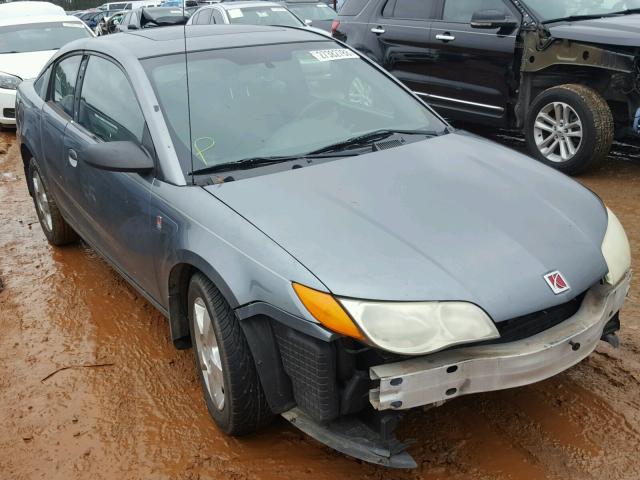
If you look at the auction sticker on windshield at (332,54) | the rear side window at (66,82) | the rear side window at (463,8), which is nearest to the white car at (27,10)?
the rear side window at (463,8)

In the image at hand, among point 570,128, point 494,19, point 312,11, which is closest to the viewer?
point 570,128

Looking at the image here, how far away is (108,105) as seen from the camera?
11.9ft

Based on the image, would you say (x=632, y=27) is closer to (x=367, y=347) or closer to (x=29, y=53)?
(x=367, y=347)

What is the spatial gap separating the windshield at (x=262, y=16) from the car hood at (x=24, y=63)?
9.72 ft

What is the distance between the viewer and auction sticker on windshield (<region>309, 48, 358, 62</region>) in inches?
148

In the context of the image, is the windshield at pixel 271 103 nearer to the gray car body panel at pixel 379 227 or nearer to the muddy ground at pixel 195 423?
the gray car body panel at pixel 379 227

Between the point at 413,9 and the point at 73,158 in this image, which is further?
the point at 413,9

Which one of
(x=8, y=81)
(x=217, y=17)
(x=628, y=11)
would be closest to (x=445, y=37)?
(x=628, y=11)

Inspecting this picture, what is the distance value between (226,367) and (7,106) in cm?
836

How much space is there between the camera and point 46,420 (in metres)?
3.10

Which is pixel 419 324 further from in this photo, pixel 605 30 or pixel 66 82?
pixel 605 30

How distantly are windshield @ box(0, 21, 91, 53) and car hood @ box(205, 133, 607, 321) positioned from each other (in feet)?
28.6

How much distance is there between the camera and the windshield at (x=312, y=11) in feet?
41.7

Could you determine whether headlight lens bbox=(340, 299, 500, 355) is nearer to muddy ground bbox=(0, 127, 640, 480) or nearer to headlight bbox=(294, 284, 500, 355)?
headlight bbox=(294, 284, 500, 355)
